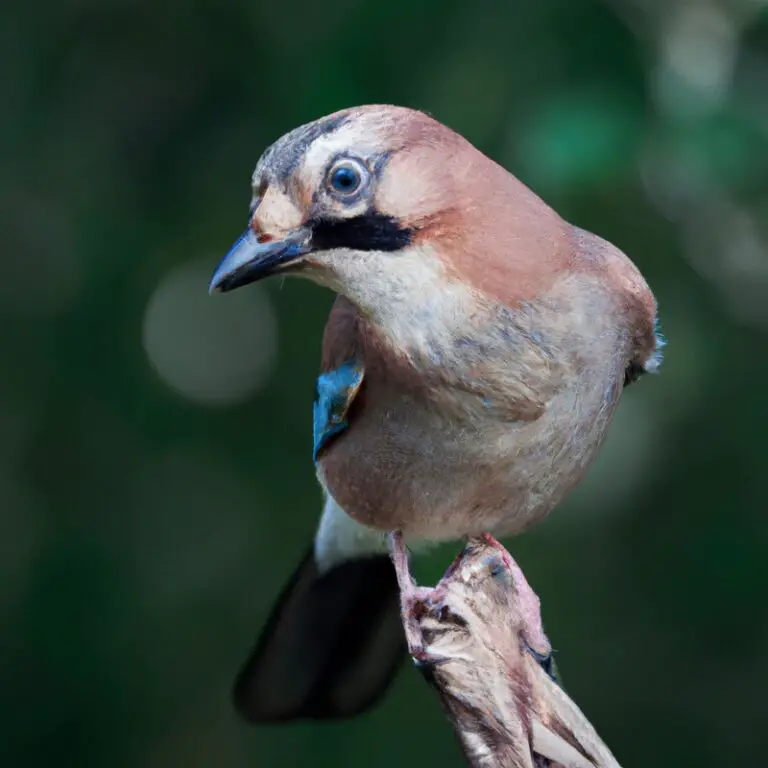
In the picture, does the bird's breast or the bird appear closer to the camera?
the bird

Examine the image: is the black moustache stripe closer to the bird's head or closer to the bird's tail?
the bird's head

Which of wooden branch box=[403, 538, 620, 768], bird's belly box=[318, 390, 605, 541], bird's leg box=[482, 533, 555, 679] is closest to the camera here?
wooden branch box=[403, 538, 620, 768]

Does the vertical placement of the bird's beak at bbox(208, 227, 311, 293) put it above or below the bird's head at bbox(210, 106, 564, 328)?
below

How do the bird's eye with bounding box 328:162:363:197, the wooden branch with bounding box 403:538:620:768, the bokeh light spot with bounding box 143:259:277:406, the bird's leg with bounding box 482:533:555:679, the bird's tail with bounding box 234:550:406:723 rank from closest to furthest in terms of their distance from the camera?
the bird's eye with bounding box 328:162:363:197, the wooden branch with bounding box 403:538:620:768, the bird's leg with bounding box 482:533:555:679, the bird's tail with bounding box 234:550:406:723, the bokeh light spot with bounding box 143:259:277:406

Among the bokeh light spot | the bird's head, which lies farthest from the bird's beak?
the bokeh light spot

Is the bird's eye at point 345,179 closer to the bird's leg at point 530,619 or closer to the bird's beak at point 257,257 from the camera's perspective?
the bird's beak at point 257,257

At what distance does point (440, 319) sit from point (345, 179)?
0.24 metres

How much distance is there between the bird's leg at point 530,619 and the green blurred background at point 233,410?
1.43ft

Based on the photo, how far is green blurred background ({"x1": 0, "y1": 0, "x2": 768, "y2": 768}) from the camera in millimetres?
2793

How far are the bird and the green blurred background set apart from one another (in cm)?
54

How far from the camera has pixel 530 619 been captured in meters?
2.33

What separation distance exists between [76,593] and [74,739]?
35cm

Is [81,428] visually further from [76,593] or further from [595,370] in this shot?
[595,370]

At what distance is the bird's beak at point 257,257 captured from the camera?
178cm
